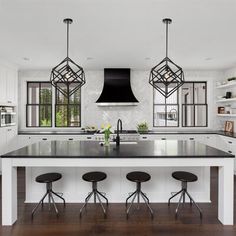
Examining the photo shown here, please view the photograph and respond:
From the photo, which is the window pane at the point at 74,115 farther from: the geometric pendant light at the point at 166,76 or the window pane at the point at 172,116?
the geometric pendant light at the point at 166,76

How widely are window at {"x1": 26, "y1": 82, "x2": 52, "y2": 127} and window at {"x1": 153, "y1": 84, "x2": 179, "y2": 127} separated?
3114 millimetres

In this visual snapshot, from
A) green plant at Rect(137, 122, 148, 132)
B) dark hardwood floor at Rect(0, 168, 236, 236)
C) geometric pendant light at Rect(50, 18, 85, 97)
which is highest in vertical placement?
geometric pendant light at Rect(50, 18, 85, 97)

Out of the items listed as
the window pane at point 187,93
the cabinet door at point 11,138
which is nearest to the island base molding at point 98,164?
the cabinet door at point 11,138

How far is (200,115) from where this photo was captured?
21.7ft

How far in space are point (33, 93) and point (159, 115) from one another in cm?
380

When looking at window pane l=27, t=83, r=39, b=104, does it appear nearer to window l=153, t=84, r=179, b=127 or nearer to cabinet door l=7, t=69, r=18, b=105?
cabinet door l=7, t=69, r=18, b=105

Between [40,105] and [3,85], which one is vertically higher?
[3,85]

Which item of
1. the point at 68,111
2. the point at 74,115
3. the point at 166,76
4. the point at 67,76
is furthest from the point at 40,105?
the point at 166,76

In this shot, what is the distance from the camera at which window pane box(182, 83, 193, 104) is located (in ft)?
21.3

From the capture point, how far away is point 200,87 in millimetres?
6363

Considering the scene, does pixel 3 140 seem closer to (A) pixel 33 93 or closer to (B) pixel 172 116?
(A) pixel 33 93

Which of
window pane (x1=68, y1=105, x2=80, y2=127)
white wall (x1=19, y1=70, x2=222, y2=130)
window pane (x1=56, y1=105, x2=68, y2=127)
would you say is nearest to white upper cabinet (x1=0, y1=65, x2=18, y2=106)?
white wall (x1=19, y1=70, x2=222, y2=130)

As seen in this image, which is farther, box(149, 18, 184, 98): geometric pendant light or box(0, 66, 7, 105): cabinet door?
box(0, 66, 7, 105): cabinet door

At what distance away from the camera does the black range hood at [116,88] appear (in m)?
5.51
